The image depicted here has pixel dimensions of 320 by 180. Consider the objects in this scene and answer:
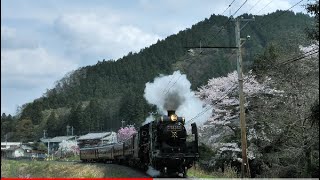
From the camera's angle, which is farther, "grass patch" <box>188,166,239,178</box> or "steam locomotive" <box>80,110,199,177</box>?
"grass patch" <box>188,166,239,178</box>

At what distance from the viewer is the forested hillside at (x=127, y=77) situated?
10050 centimetres

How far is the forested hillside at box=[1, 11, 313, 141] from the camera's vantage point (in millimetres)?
100500

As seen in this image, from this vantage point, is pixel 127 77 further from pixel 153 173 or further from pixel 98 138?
pixel 153 173

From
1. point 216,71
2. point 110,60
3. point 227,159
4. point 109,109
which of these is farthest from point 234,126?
point 110,60

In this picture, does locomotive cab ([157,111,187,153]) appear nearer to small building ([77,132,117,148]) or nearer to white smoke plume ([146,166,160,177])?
white smoke plume ([146,166,160,177])

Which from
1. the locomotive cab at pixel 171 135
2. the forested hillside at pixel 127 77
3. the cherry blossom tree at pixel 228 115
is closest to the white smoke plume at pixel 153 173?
the locomotive cab at pixel 171 135

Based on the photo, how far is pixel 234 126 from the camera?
39.1m

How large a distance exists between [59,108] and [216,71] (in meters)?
74.6

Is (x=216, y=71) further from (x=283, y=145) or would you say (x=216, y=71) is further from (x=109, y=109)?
(x=283, y=145)

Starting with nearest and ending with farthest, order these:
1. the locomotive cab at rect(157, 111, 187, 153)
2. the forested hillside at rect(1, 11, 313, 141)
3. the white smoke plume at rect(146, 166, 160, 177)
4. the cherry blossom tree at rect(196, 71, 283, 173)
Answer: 1. the locomotive cab at rect(157, 111, 187, 153)
2. the white smoke plume at rect(146, 166, 160, 177)
3. the cherry blossom tree at rect(196, 71, 283, 173)
4. the forested hillside at rect(1, 11, 313, 141)

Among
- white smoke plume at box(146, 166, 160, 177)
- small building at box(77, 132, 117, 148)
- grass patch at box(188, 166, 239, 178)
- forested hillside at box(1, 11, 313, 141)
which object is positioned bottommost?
grass patch at box(188, 166, 239, 178)

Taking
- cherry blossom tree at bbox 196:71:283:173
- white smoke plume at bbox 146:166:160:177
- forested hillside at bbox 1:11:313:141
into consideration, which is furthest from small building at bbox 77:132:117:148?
white smoke plume at bbox 146:166:160:177

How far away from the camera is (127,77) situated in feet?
449

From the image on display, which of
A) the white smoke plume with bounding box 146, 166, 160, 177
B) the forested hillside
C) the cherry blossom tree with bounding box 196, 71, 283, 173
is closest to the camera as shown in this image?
the white smoke plume with bounding box 146, 166, 160, 177
